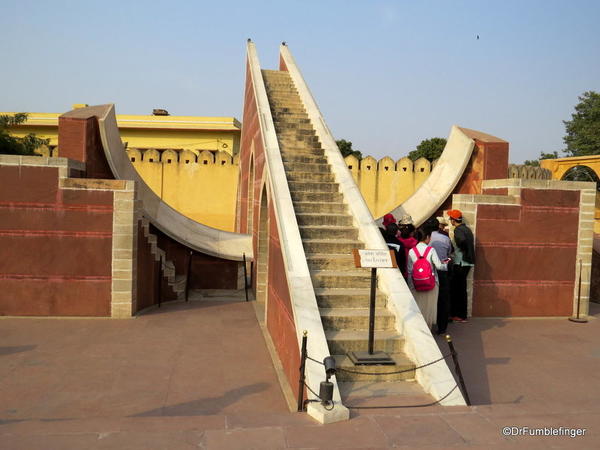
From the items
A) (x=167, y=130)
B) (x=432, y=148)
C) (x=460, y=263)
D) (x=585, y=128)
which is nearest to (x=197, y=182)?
(x=167, y=130)

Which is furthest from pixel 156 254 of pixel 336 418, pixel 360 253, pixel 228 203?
pixel 228 203

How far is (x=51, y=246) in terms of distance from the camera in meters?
7.00

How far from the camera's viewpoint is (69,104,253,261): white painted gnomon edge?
26.5 feet

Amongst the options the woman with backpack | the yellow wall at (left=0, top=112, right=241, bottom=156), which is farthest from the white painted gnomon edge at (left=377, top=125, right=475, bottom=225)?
the yellow wall at (left=0, top=112, right=241, bottom=156)

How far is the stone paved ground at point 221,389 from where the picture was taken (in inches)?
124

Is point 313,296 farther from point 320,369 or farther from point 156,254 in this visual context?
point 156,254

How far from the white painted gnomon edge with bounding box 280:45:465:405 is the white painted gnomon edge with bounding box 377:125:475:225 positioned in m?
1.72

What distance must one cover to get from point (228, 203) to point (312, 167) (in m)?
8.86

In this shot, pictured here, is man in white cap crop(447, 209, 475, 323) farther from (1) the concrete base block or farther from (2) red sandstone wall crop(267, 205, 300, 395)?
(1) the concrete base block

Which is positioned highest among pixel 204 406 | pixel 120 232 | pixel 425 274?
pixel 120 232

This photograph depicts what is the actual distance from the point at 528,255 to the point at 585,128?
3306cm

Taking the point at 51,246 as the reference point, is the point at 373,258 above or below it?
above

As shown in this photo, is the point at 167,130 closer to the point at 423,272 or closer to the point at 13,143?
the point at 13,143

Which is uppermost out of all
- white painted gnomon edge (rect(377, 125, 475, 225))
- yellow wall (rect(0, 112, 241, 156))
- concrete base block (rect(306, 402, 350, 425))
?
yellow wall (rect(0, 112, 241, 156))
